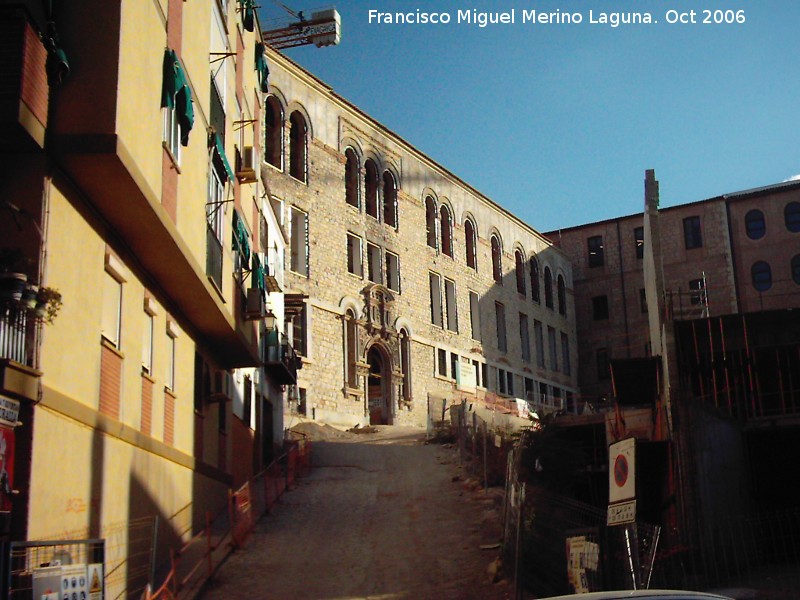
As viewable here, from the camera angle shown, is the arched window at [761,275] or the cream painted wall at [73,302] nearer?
the cream painted wall at [73,302]

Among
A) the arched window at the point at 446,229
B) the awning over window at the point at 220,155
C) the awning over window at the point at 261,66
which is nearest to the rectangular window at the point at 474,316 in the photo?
the arched window at the point at 446,229

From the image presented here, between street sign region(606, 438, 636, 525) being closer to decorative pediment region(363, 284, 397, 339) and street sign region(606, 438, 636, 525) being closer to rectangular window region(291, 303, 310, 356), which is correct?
rectangular window region(291, 303, 310, 356)

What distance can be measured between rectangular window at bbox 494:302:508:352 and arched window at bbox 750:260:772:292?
50.3 ft

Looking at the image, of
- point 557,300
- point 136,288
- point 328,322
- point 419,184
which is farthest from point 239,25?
point 557,300

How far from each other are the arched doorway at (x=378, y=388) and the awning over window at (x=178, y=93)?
1025 inches

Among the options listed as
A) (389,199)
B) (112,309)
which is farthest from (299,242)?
(112,309)

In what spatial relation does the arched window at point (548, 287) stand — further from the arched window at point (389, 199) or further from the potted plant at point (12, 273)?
the potted plant at point (12, 273)

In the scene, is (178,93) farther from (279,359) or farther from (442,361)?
(442,361)

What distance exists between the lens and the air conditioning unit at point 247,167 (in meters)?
21.3

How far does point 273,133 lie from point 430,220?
40.8ft

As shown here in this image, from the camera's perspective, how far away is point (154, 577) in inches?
565

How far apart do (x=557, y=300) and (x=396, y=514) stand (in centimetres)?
4060

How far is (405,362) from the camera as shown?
4284 cm

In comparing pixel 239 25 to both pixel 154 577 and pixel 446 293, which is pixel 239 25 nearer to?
pixel 154 577
